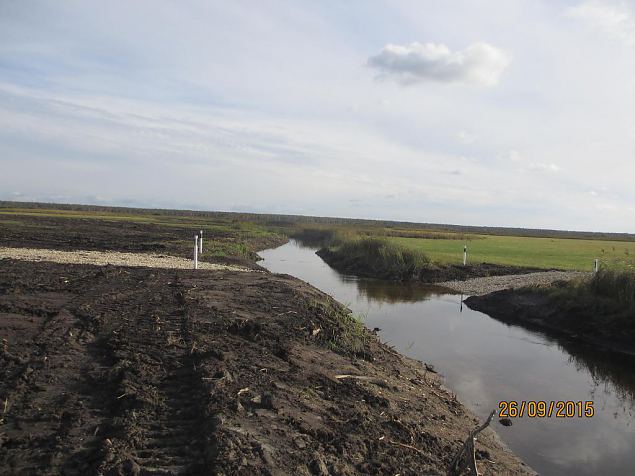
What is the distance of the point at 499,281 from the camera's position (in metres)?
25.9

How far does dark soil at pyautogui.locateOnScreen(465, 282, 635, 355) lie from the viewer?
14781 mm

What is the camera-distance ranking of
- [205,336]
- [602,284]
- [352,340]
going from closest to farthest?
[205,336] → [352,340] → [602,284]

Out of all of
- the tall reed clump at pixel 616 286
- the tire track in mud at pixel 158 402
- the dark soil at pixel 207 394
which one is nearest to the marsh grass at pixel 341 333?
the dark soil at pixel 207 394

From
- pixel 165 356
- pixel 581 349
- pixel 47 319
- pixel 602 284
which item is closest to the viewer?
pixel 165 356

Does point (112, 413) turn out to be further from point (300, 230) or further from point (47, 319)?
point (300, 230)

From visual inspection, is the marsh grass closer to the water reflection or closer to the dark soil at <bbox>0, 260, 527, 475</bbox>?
the dark soil at <bbox>0, 260, 527, 475</bbox>

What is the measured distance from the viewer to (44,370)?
6168 mm

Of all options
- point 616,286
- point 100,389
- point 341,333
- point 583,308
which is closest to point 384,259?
point 583,308

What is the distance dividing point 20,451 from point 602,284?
57.0 ft

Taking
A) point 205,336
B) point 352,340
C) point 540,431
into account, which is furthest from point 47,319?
point 540,431

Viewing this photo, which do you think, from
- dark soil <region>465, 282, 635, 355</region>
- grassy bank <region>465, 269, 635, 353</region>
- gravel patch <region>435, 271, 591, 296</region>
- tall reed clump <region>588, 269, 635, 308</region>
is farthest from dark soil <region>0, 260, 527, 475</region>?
gravel patch <region>435, 271, 591, 296</region>

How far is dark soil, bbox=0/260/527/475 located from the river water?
0.91 meters
